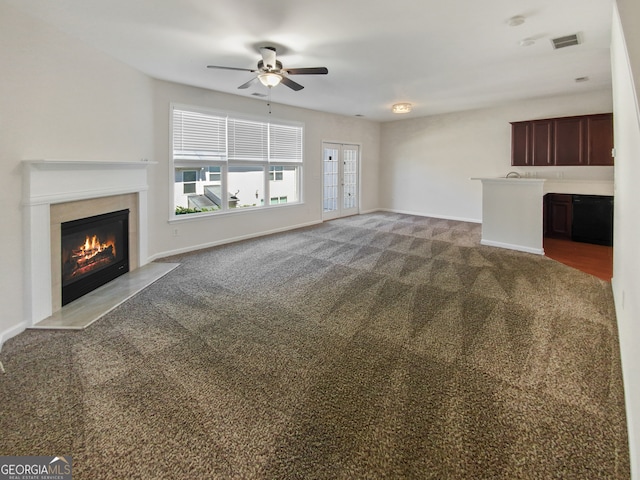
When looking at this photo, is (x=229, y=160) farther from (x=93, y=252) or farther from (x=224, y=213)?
(x=93, y=252)

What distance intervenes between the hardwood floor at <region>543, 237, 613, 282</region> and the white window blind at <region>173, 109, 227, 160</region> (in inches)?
235

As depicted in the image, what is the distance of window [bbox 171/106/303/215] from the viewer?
5637 millimetres

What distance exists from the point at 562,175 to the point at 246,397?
738 centimetres

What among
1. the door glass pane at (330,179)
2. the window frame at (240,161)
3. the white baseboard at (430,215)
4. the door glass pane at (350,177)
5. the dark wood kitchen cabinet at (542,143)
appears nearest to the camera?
the window frame at (240,161)

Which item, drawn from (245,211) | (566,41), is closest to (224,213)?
(245,211)

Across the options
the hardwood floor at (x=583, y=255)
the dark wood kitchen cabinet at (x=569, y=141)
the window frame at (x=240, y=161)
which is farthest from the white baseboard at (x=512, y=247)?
the window frame at (x=240, y=161)

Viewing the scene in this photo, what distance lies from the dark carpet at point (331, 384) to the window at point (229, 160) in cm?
250

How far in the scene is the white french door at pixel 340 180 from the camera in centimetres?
867

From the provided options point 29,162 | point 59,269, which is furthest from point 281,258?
point 29,162

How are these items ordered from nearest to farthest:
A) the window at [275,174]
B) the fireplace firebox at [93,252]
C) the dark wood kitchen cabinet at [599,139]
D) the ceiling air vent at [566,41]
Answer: the fireplace firebox at [93,252]
the ceiling air vent at [566,41]
the dark wood kitchen cabinet at [599,139]
the window at [275,174]

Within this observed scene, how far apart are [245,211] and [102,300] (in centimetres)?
341

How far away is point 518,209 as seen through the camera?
5586 millimetres

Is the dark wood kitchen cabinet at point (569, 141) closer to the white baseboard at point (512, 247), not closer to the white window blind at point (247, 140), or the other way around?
the white baseboard at point (512, 247)

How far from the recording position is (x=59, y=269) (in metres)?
3.34
